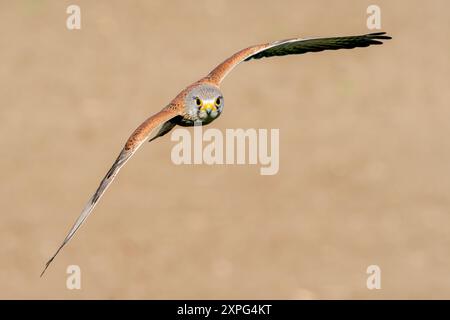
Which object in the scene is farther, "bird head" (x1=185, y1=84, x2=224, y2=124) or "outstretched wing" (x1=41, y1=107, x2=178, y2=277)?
"bird head" (x1=185, y1=84, x2=224, y2=124)

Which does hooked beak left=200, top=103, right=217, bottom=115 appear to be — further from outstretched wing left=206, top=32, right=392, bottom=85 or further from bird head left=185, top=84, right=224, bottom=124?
outstretched wing left=206, top=32, right=392, bottom=85

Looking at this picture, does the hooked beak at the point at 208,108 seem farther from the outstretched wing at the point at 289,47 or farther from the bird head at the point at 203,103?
the outstretched wing at the point at 289,47

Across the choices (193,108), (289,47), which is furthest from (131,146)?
(289,47)

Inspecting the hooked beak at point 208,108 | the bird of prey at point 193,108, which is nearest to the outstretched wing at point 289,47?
the bird of prey at point 193,108

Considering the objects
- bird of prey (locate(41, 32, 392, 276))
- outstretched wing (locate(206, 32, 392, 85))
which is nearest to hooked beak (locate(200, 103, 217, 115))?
bird of prey (locate(41, 32, 392, 276))

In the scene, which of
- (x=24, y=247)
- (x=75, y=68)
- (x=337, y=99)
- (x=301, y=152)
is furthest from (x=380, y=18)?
(x=24, y=247)

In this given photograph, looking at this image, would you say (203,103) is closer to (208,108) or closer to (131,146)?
(208,108)
